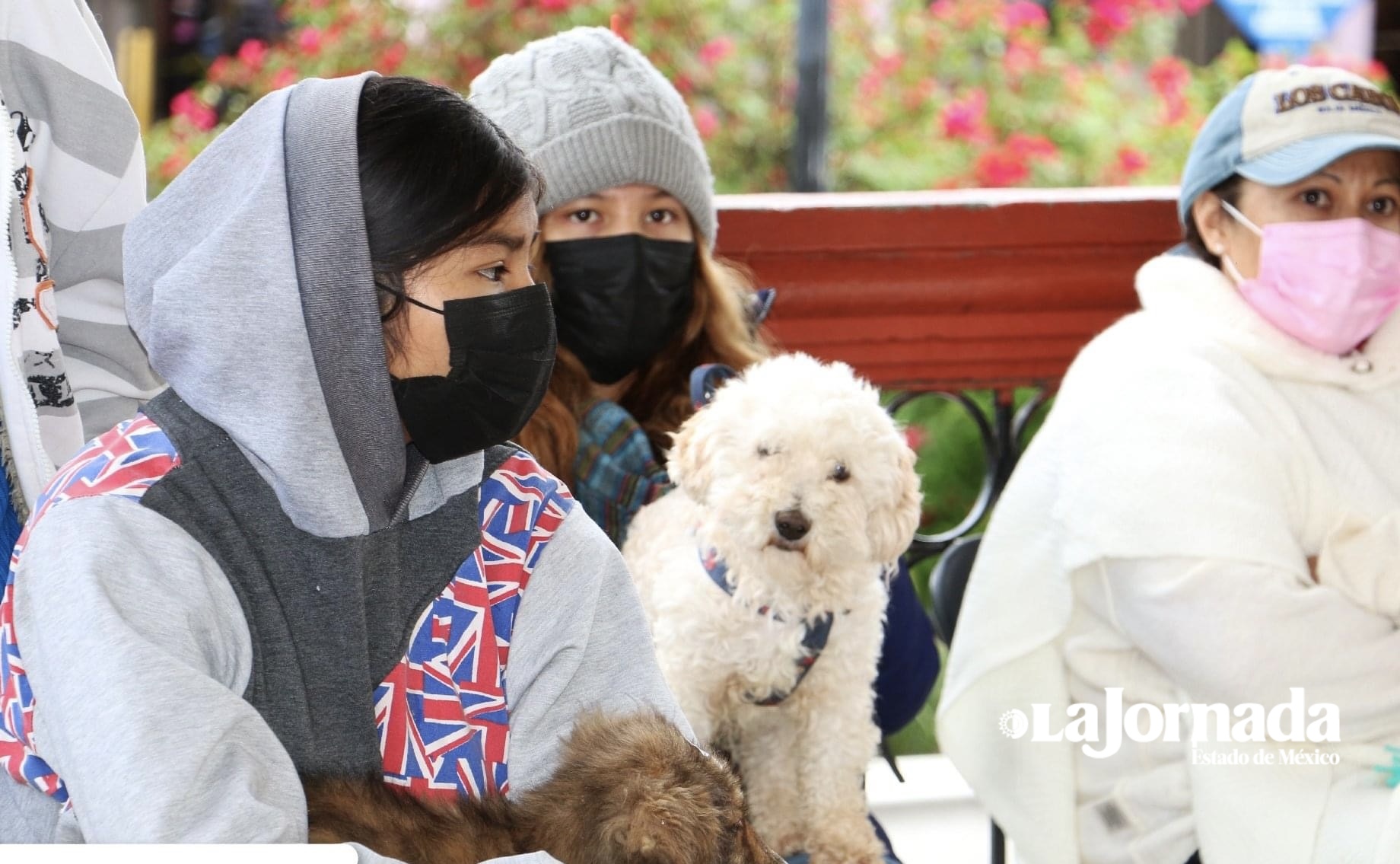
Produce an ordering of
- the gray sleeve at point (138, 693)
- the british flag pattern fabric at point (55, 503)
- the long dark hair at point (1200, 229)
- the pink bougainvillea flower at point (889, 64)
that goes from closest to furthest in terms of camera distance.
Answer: the gray sleeve at point (138, 693) < the british flag pattern fabric at point (55, 503) < the long dark hair at point (1200, 229) < the pink bougainvillea flower at point (889, 64)

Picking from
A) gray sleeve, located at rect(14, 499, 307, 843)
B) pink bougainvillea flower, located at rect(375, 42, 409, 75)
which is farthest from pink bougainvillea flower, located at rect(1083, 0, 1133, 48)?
gray sleeve, located at rect(14, 499, 307, 843)

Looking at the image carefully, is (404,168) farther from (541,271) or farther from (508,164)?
(541,271)

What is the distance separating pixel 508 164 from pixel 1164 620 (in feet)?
4.24

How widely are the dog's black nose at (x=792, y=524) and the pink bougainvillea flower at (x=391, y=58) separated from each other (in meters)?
3.68

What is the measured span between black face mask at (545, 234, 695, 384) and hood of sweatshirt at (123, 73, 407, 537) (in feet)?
2.65

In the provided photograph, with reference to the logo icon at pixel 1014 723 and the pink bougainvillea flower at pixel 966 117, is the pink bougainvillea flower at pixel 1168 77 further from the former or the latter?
the logo icon at pixel 1014 723

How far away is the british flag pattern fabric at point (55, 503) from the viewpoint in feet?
4.44

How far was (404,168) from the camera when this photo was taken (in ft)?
4.91

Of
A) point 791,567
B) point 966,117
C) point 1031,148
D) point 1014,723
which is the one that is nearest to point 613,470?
point 791,567

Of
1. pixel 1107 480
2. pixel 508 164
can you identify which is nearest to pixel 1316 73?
pixel 1107 480

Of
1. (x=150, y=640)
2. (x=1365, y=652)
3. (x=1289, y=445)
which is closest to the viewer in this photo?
(x=150, y=640)

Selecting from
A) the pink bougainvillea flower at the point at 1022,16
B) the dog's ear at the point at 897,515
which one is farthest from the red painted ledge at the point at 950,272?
the pink bougainvillea flower at the point at 1022,16

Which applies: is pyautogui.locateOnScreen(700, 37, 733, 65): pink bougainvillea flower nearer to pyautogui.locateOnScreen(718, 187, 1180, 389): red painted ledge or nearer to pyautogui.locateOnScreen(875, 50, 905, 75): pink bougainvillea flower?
pyautogui.locateOnScreen(875, 50, 905, 75): pink bougainvillea flower

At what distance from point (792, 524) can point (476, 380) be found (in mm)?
574
